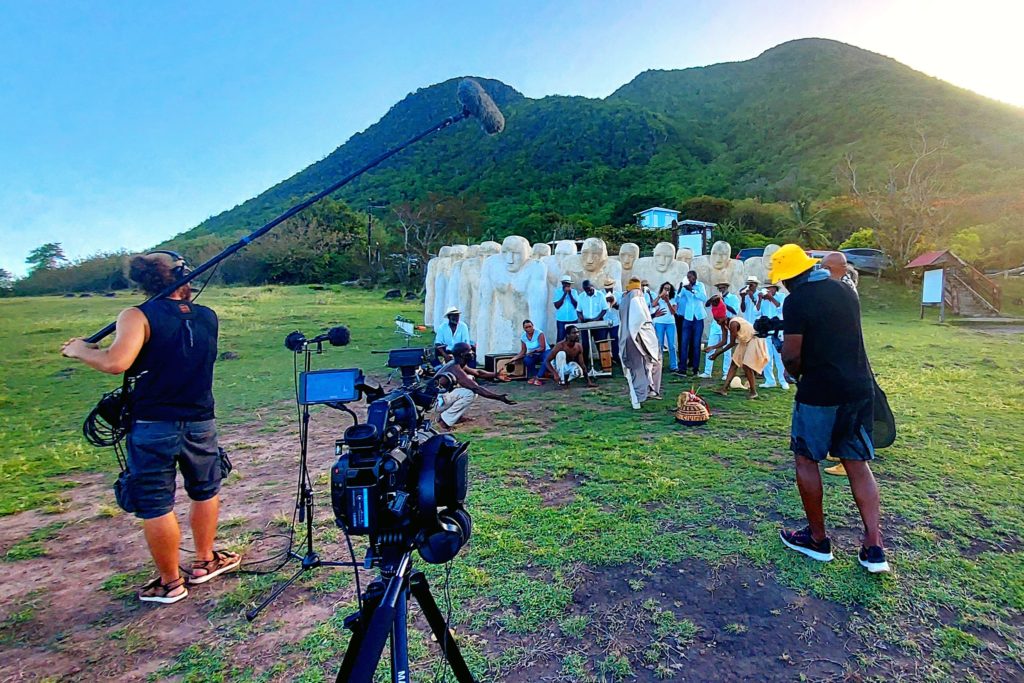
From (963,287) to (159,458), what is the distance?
2274 cm

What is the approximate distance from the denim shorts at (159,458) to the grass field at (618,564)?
2.01ft

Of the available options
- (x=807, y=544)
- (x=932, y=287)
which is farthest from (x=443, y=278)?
(x=932, y=287)

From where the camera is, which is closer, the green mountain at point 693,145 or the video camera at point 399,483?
the video camera at point 399,483

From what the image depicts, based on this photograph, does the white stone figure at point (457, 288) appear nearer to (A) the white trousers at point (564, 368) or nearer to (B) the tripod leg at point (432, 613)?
(A) the white trousers at point (564, 368)

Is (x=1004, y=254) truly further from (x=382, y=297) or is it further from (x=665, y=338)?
(x=382, y=297)

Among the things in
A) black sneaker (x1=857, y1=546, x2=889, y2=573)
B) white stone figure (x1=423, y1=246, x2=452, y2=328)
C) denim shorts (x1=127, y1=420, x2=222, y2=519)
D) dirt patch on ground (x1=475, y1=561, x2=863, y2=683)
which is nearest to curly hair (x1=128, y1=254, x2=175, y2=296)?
denim shorts (x1=127, y1=420, x2=222, y2=519)

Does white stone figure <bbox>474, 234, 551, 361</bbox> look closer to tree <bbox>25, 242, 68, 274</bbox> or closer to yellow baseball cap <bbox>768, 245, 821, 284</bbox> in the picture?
yellow baseball cap <bbox>768, 245, 821, 284</bbox>

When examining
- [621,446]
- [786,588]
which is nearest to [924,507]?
[786,588]

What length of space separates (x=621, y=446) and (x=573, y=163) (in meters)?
60.0

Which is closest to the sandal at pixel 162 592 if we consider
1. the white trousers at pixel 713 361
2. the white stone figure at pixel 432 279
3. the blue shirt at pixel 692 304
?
the white trousers at pixel 713 361

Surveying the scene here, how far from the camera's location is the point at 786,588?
297cm

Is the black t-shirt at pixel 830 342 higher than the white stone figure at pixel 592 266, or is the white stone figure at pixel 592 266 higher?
the white stone figure at pixel 592 266

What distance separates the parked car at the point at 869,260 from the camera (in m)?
23.4

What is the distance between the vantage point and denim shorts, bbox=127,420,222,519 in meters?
2.75
